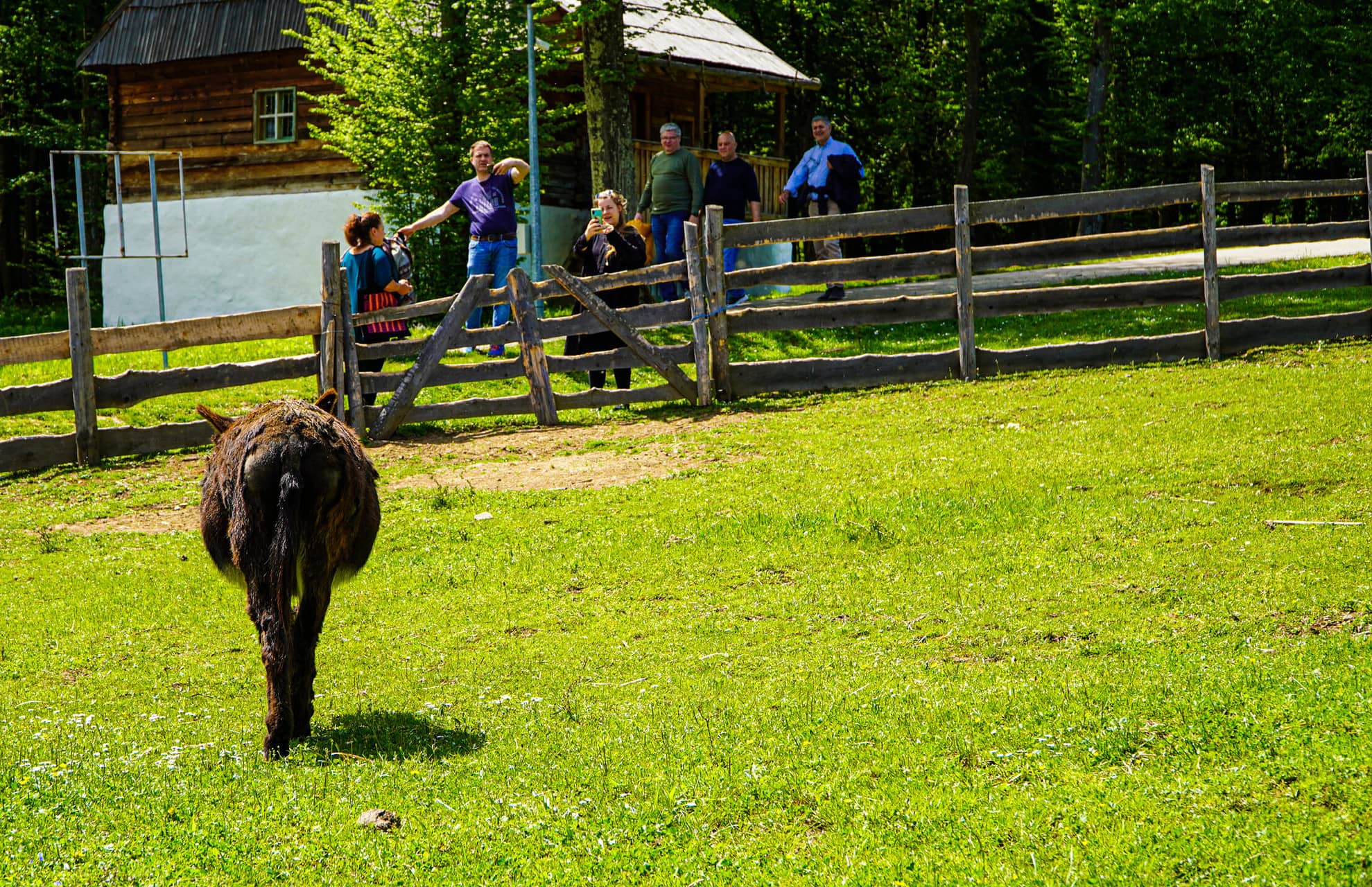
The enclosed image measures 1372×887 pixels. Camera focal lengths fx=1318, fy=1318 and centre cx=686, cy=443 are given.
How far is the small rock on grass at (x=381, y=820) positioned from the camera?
4789 mm

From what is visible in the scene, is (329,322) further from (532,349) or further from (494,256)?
(494,256)

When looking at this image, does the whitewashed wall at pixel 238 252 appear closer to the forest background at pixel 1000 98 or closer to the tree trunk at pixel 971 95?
the forest background at pixel 1000 98

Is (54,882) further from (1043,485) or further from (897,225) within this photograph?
(897,225)

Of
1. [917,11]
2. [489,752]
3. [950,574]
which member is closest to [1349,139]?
[917,11]

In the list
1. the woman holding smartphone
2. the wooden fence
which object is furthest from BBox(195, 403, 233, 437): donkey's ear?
the woman holding smartphone

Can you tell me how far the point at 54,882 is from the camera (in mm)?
4305

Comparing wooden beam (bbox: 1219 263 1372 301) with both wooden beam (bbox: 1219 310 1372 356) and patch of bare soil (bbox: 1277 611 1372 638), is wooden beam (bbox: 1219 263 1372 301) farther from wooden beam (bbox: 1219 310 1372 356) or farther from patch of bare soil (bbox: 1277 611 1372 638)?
patch of bare soil (bbox: 1277 611 1372 638)

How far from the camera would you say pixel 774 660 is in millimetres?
7094

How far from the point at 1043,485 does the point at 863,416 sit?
322cm

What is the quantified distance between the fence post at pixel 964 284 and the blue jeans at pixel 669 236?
4.10 meters

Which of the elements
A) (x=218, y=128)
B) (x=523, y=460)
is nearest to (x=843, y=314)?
(x=523, y=460)

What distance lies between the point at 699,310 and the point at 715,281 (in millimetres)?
349

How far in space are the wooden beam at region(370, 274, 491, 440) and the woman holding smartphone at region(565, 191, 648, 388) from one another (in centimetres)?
138

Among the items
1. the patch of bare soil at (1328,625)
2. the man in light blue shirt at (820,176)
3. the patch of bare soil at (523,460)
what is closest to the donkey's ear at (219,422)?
the patch of bare soil at (523,460)
